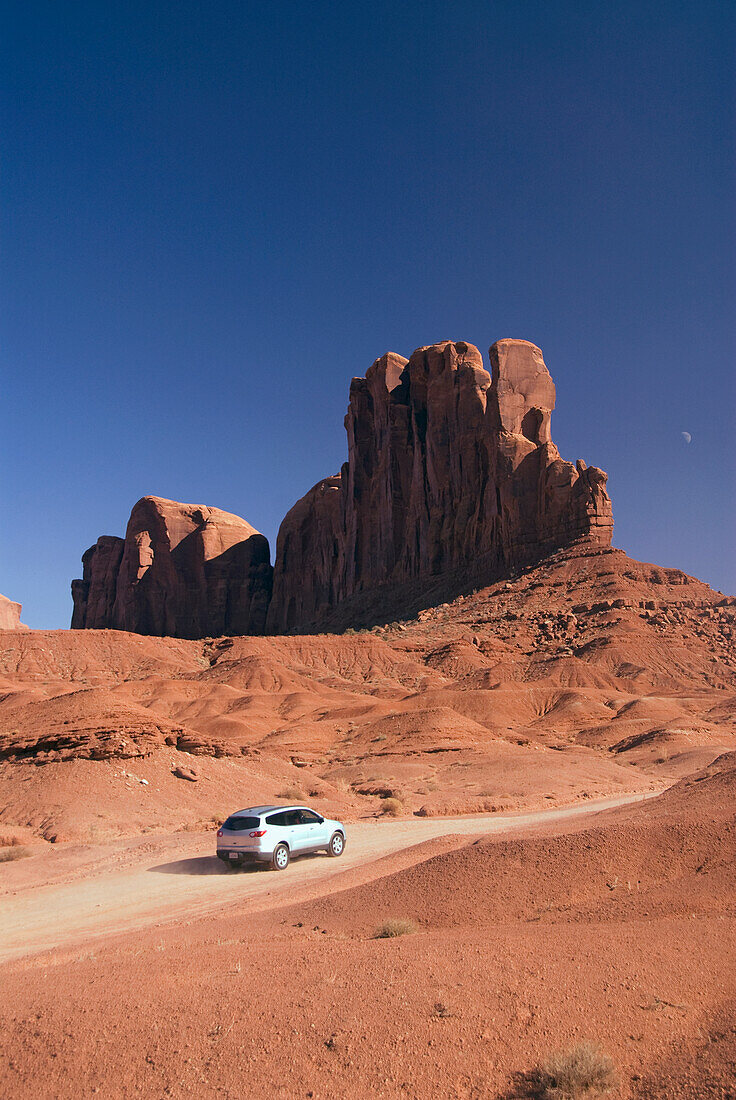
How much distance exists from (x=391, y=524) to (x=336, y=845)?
87783 millimetres

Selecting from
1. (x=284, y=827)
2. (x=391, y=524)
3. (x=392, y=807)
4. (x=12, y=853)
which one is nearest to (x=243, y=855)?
(x=284, y=827)

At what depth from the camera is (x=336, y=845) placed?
18.1m

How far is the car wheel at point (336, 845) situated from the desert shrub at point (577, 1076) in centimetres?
1362

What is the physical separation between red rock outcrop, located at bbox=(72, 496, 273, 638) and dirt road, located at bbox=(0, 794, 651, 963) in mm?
112043

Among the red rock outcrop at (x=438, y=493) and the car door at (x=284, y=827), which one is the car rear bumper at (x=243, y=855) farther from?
the red rock outcrop at (x=438, y=493)

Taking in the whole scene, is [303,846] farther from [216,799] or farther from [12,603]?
→ [12,603]

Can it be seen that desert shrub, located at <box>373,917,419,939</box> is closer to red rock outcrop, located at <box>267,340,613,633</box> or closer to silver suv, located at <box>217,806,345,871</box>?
silver suv, located at <box>217,806,345,871</box>

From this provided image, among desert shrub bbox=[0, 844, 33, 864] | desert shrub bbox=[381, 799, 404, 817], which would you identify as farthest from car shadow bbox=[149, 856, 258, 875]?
desert shrub bbox=[381, 799, 404, 817]

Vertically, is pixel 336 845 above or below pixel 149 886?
above

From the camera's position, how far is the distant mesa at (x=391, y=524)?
84.1m

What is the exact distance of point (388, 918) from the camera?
9.23 m

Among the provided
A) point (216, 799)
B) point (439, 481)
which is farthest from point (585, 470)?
point (216, 799)

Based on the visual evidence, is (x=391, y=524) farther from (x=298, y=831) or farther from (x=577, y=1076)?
(x=577, y=1076)

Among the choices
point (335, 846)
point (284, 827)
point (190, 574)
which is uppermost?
point (190, 574)
